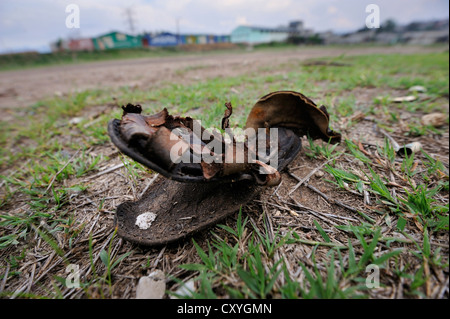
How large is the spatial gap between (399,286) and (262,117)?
46.1 inches

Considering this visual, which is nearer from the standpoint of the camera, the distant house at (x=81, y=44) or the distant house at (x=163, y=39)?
the distant house at (x=81, y=44)

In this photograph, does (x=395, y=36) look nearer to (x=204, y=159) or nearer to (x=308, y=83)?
(x=308, y=83)

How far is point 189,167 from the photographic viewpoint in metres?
0.90

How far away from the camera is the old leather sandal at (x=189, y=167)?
2.72ft

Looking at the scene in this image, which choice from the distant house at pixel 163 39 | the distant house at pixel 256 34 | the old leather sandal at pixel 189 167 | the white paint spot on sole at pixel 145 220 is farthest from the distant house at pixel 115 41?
the white paint spot on sole at pixel 145 220

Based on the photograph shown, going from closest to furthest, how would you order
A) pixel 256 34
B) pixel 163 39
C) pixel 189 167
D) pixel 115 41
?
pixel 189 167 → pixel 115 41 → pixel 163 39 → pixel 256 34

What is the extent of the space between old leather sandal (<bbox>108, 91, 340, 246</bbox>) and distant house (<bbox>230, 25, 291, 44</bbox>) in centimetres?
4182

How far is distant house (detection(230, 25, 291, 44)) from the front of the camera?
125ft

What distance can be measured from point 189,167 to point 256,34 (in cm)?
4400

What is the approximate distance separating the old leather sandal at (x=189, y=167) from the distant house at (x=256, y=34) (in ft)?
137

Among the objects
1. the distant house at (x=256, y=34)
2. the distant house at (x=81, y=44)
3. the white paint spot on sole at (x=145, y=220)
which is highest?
the distant house at (x=256, y=34)

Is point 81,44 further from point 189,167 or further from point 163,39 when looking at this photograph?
point 189,167

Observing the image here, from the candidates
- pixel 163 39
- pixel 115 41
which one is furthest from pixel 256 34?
pixel 115 41

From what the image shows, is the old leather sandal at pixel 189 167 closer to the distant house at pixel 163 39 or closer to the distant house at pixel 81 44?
the distant house at pixel 81 44
